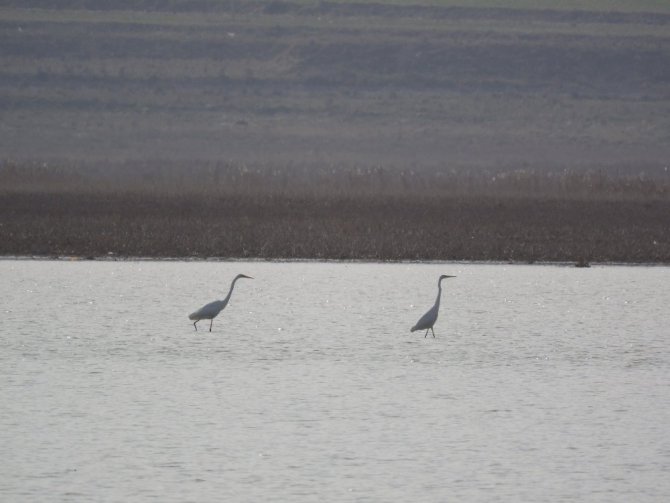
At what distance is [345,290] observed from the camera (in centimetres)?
2506

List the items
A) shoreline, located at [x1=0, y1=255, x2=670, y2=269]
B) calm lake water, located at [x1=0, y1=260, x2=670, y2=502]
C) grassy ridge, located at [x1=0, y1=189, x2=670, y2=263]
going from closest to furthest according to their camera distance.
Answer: calm lake water, located at [x1=0, y1=260, x2=670, y2=502]
shoreline, located at [x1=0, y1=255, x2=670, y2=269]
grassy ridge, located at [x1=0, y1=189, x2=670, y2=263]

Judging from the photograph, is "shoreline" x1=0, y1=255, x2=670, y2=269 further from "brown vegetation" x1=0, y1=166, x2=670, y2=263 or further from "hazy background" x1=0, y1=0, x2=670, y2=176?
"hazy background" x1=0, y1=0, x2=670, y2=176

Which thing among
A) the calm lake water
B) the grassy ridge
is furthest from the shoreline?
the calm lake water

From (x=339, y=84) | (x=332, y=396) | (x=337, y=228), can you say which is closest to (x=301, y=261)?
(x=337, y=228)

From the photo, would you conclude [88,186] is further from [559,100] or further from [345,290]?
[559,100]

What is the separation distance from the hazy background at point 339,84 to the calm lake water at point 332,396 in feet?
200

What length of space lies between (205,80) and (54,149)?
61.6 feet

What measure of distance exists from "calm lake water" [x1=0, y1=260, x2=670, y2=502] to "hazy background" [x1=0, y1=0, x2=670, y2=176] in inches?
2397

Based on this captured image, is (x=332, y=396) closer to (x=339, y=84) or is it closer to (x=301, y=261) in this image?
(x=301, y=261)

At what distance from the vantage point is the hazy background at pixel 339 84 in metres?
91.8

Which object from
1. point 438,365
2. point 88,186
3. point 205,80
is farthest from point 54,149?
point 438,365

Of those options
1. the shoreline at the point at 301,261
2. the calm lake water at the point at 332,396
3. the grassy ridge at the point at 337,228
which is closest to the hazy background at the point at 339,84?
the grassy ridge at the point at 337,228

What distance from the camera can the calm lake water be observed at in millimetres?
10727

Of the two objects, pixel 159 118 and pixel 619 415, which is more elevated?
pixel 159 118
